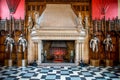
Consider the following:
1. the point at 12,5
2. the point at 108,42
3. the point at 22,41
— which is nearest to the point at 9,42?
the point at 22,41

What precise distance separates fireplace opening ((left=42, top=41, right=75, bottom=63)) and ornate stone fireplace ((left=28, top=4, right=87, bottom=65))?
0.11 meters

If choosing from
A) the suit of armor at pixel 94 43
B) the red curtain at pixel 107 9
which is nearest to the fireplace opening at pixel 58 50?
the suit of armor at pixel 94 43

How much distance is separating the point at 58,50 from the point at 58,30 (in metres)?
1.17

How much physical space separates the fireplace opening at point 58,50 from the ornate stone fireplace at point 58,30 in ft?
0.38

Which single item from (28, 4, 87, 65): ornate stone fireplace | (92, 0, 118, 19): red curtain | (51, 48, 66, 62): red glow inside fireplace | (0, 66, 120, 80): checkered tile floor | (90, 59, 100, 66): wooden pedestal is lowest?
(0, 66, 120, 80): checkered tile floor

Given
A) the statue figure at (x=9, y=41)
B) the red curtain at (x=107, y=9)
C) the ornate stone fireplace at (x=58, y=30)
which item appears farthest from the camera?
the red curtain at (x=107, y=9)

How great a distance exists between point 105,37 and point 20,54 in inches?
169

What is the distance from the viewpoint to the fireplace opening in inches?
343

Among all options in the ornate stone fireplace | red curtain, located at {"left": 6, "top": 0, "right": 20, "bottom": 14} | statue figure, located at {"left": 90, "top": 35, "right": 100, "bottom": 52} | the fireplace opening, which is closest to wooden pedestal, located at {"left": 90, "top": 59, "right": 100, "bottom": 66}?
statue figure, located at {"left": 90, "top": 35, "right": 100, "bottom": 52}

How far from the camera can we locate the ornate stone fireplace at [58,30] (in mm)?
8141

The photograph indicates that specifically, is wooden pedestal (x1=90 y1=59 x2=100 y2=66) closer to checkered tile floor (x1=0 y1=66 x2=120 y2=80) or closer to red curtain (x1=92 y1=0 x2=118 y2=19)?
checkered tile floor (x1=0 y1=66 x2=120 y2=80)

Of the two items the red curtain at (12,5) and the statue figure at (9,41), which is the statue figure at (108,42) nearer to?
the statue figure at (9,41)

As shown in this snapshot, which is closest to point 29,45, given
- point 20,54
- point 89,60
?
point 20,54

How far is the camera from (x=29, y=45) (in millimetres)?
8500
